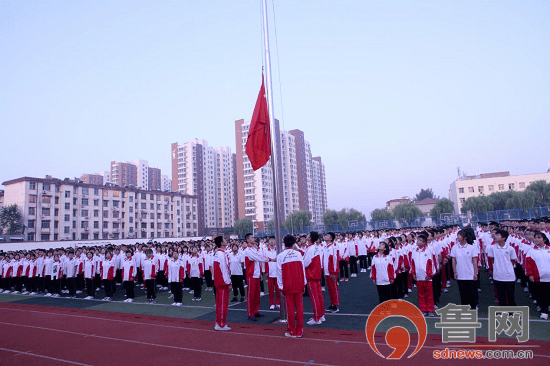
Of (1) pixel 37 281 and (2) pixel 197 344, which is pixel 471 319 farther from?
(1) pixel 37 281

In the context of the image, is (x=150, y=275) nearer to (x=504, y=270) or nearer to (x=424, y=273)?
(x=424, y=273)

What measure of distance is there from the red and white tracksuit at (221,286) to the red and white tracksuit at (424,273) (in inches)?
180

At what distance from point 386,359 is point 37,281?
18.3 m

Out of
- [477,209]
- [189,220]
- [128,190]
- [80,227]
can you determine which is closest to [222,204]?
[189,220]

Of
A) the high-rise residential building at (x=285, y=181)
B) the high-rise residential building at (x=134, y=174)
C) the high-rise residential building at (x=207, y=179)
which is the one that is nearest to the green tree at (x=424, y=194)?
the high-rise residential building at (x=285, y=181)

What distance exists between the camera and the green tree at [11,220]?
49.6 metres

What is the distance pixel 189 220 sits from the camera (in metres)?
81.6

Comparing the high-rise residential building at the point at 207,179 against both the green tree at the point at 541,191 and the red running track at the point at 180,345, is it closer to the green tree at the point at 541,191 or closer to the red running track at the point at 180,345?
the green tree at the point at 541,191

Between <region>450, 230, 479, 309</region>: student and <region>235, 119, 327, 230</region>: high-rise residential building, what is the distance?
7140 cm

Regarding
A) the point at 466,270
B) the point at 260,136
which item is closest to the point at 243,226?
the point at 260,136

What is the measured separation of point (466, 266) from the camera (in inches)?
316

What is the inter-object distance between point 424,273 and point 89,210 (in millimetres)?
61246

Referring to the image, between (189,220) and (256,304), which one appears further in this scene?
(189,220)

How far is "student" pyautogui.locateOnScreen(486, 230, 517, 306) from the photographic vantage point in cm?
791
